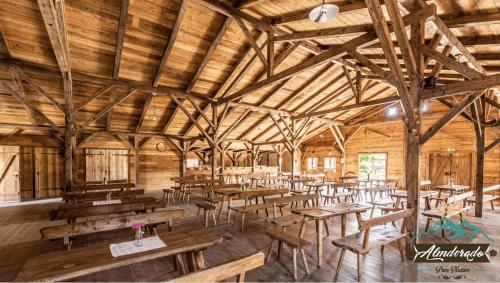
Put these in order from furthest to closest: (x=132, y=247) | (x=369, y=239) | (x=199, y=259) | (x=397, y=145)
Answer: (x=397, y=145) → (x=369, y=239) → (x=199, y=259) → (x=132, y=247)

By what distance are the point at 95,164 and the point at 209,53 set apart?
8.64 meters

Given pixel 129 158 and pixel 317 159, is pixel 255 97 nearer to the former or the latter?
pixel 129 158

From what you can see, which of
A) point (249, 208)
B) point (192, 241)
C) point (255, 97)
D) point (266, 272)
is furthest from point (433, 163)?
point (192, 241)

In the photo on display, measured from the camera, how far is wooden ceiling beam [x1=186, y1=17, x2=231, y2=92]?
6144 millimetres

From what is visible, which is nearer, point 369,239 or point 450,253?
point 369,239

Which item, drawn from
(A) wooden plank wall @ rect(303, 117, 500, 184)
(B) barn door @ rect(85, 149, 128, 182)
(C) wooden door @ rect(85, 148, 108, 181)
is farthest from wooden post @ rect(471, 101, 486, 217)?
(C) wooden door @ rect(85, 148, 108, 181)

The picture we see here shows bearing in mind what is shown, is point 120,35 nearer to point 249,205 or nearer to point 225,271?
point 249,205

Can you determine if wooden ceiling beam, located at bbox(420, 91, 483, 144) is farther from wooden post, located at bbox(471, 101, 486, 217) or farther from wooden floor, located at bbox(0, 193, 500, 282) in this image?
wooden post, located at bbox(471, 101, 486, 217)

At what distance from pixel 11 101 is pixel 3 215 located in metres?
3.70

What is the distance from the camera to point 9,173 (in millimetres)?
9406

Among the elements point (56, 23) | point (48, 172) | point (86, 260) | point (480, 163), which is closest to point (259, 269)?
point (86, 260)

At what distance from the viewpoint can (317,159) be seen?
1742 cm

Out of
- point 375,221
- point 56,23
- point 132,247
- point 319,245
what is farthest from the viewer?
point 319,245

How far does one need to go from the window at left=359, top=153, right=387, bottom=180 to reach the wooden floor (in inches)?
309
